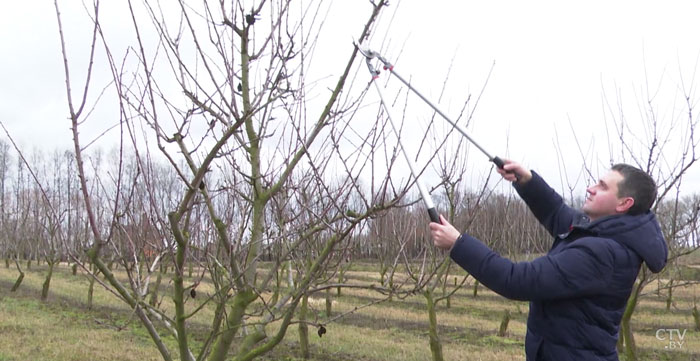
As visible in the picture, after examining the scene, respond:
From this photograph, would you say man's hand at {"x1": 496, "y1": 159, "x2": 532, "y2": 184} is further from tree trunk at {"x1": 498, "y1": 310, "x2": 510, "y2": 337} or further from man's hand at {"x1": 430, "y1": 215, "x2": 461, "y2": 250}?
tree trunk at {"x1": 498, "y1": 310, "x2": 510, "y2": 337}

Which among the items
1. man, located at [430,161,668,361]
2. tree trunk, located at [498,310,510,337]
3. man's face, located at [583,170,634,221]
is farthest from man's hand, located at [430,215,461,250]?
tree trunk, located at [498,310,510,337]

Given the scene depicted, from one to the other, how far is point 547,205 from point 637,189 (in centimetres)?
49

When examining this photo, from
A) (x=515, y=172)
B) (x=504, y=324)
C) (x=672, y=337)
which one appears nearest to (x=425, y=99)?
(x=515, y=172)

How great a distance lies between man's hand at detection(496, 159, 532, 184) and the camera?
2488mm

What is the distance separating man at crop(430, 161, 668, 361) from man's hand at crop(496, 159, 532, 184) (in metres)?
0.36

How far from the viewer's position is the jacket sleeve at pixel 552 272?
197 centimetres

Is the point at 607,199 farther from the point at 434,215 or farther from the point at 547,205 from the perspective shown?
the point at 434,215

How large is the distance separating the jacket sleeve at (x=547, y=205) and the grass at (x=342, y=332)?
5.00 m

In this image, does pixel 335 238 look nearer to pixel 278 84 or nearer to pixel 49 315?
pixel 278 84

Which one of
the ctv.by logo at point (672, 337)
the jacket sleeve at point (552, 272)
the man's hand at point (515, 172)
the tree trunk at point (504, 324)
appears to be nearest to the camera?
the jacket sleeve at point (552, 272)

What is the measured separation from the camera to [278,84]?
9.00 feet

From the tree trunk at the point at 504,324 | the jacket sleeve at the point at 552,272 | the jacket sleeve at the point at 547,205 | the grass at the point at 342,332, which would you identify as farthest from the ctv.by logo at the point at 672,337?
the jacket sleeve at the point at 552,272

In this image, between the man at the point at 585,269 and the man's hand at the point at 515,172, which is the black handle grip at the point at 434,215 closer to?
the man at the point at 585,269

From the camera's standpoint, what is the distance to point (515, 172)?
2.51m
